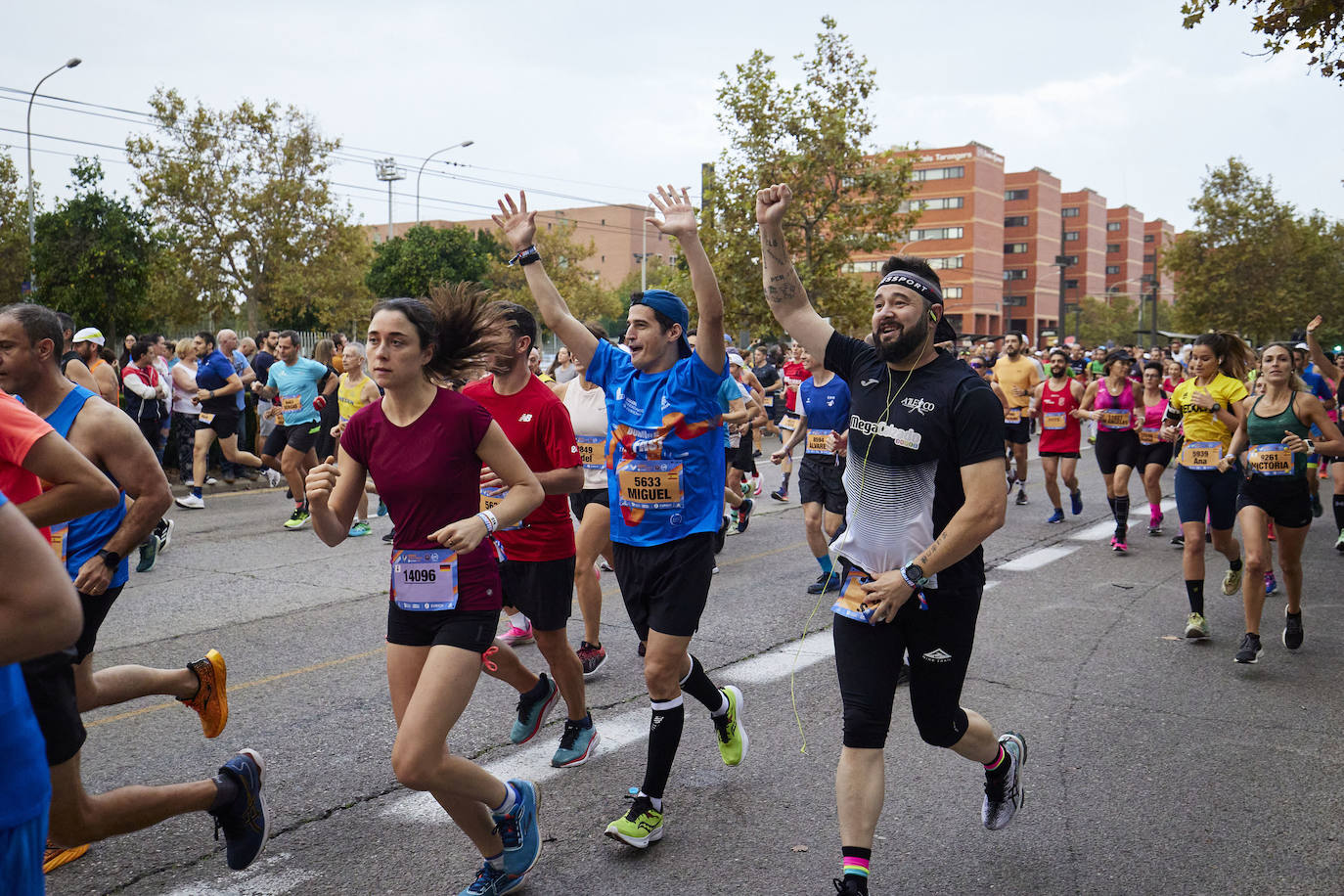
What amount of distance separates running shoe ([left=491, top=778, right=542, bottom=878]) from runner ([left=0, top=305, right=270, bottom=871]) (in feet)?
2.92

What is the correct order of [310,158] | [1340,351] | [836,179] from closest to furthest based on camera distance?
1. [1340,351]
2. [836,179]
3. [310,158]

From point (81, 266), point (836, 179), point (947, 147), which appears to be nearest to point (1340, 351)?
point (836, 179)

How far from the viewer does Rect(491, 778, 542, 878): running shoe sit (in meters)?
3.67

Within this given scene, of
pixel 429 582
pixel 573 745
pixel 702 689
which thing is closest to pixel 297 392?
pixel 573 745

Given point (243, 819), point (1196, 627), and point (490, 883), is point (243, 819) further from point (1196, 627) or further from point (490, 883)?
point (1196, 627)

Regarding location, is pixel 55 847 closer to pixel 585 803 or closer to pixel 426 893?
pixel 426 893

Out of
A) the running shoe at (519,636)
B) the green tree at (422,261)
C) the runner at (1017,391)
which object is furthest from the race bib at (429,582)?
the green tree at (422,261)

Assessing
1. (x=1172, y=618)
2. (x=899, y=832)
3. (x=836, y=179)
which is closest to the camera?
(x=899, y=832)

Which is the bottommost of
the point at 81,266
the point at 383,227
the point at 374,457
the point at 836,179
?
the point at 374,457

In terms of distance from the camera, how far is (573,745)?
489cm

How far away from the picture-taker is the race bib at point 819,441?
28.5ft

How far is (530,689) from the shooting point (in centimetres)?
492

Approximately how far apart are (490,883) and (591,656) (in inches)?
108

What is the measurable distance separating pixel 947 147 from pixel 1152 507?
9048cm
